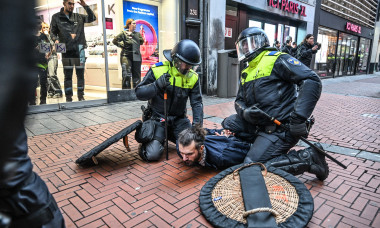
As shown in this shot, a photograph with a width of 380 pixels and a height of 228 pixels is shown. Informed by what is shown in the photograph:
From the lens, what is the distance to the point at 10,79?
56 cm

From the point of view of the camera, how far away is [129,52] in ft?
24.6

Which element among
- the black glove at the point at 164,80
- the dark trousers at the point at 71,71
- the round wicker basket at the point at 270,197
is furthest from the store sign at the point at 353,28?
the round wicker basket at the point at 270,197

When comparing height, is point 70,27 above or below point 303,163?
above

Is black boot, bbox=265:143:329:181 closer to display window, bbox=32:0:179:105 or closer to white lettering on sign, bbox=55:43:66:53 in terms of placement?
display window, bbox=32:0:179:105

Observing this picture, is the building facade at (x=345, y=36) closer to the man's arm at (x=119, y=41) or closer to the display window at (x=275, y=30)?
the display window at (x=275, y=30)

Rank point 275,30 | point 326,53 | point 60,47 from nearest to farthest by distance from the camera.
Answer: point 60,47 < point 275,30 < point 326,53

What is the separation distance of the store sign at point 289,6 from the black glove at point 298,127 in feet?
31.8

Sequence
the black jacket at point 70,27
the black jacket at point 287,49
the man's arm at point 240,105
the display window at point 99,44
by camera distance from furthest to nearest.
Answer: the black jacket at point 287,49, the display window at point 99,44, the black jacket at point 70,27, the man's arm at point 240,105

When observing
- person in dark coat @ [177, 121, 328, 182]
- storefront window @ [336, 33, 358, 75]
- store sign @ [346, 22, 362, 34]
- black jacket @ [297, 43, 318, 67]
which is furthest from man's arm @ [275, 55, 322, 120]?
store sign @ [346, 22, 362, 34]

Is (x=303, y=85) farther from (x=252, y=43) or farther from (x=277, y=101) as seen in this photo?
(x=252, y=43)

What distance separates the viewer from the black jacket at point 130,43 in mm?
7266

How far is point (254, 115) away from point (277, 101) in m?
0.32

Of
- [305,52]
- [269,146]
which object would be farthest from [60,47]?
[305,52]

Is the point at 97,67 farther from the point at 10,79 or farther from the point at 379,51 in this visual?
the point at 379,51
